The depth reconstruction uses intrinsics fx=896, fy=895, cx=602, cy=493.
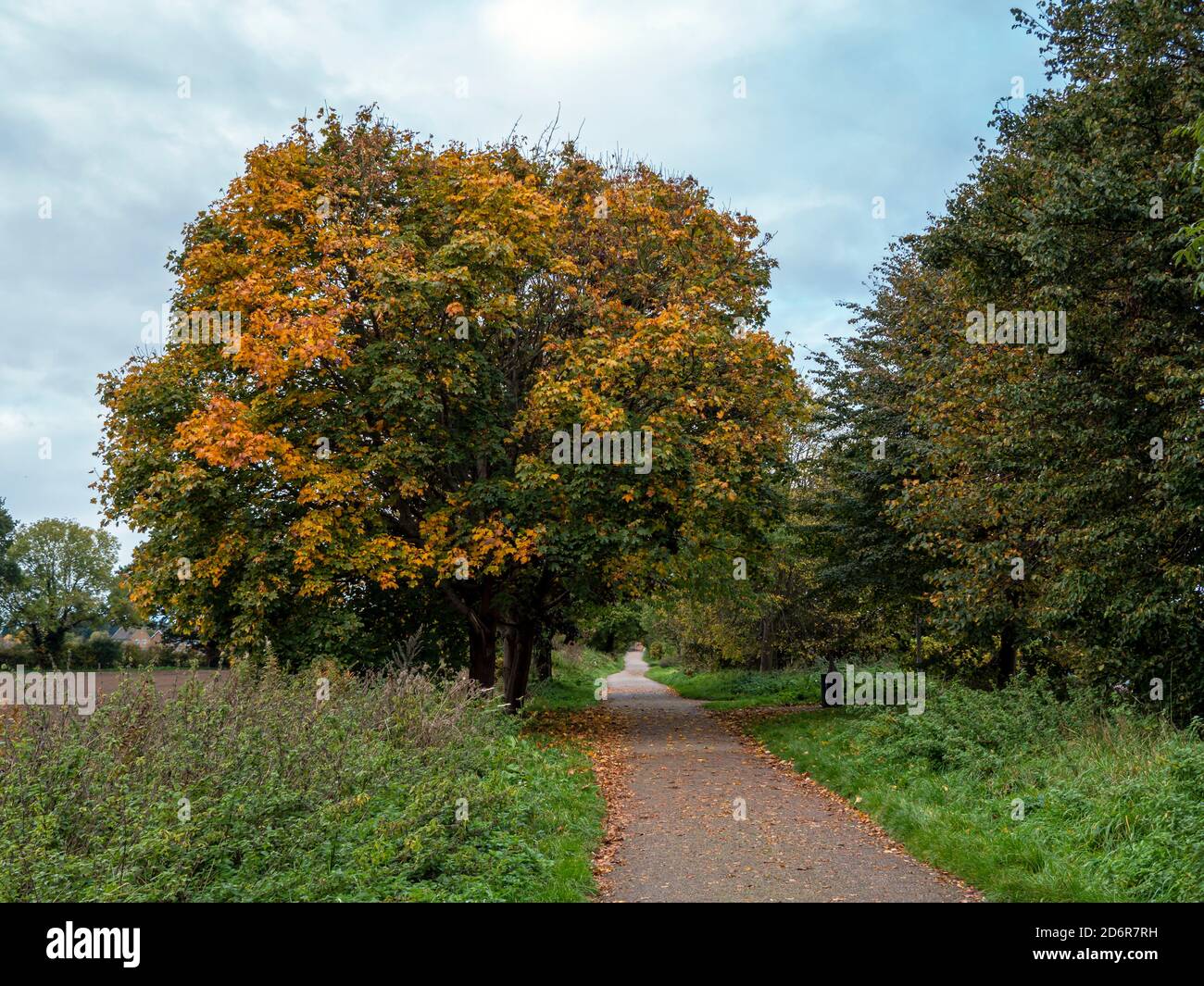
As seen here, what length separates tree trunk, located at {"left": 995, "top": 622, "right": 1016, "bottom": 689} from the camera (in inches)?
751

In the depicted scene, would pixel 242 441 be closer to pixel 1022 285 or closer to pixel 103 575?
pixel 1022 285

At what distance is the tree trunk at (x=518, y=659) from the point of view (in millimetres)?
20328

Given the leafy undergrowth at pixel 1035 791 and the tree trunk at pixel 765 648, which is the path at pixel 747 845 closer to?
the leafy undergrowth at pixel 1035 791

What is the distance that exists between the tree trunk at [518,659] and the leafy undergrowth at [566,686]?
0.44 metres

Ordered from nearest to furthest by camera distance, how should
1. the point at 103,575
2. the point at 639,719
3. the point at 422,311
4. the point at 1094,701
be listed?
1. the point at 1094,701
2. the point at 422,311
3. the point at 639,719
4. the point at 103,575

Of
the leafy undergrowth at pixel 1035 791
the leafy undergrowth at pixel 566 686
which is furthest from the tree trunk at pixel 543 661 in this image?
the leafy undergrowth at pixel 1035 791

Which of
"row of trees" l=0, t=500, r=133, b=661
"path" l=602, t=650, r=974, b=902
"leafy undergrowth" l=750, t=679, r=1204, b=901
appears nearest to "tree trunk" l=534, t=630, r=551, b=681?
"path" l=602, t=650, r=974, b=902

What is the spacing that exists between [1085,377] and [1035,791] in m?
6.80

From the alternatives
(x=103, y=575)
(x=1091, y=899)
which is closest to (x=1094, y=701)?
(x=1091, y=899)

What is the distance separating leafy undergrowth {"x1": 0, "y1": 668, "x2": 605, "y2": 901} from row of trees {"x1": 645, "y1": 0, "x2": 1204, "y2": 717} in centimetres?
804
